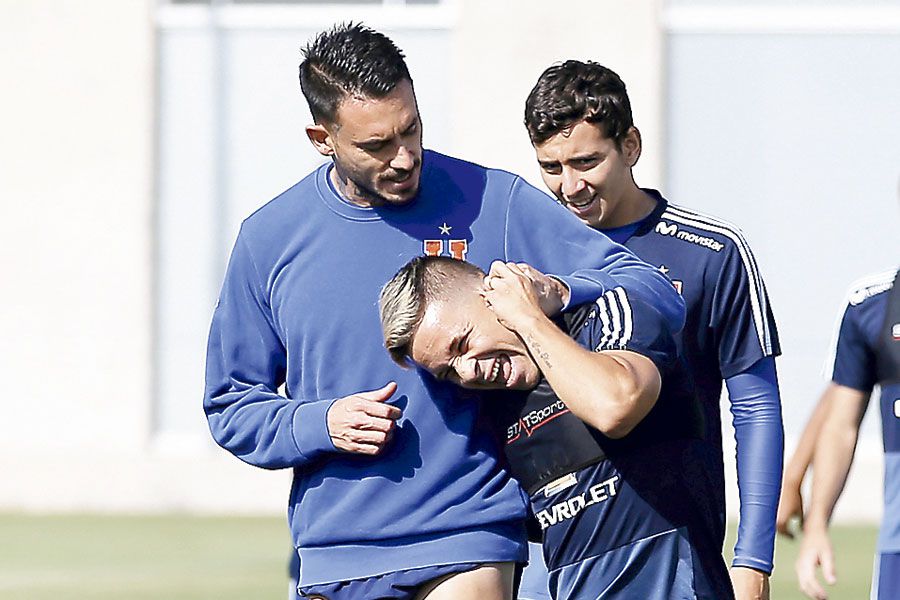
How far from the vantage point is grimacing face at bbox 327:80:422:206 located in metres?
3.44

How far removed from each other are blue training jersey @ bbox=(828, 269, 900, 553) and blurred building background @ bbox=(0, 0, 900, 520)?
723cm

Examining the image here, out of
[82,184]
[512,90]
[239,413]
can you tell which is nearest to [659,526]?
[239,413]

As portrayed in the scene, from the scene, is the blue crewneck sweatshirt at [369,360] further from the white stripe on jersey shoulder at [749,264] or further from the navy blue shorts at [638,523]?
the white stripe on jersey shoulder at [749,264]

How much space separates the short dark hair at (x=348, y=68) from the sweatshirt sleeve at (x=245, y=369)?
0.33 meters

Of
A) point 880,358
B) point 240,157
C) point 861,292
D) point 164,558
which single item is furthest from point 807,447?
point 240,157

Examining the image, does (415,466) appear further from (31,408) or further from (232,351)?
(31,408)

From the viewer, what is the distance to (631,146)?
4.48 meters

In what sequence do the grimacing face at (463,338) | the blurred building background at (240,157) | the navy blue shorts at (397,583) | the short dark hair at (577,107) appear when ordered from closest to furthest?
the grimacing face at (463,338)
the navy blue shorts at (397,583)
the short dark hair at (577,107)
the blurred building background at (240,157)

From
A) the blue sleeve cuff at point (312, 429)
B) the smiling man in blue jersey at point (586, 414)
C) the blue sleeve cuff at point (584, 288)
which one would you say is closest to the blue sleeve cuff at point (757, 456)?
the smiling man in blue jersey at point (586, 414)

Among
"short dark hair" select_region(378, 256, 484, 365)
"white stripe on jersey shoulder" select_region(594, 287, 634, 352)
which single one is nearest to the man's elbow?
"white stripe on jersey shoulder" select_region(594, 287, 634, 352)

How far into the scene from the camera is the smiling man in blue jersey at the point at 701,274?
14.0 feet

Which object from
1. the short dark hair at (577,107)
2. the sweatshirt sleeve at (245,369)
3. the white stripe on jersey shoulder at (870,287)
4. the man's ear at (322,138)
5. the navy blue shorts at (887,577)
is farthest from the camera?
the white stripe on jersey shoulder at (870,287)

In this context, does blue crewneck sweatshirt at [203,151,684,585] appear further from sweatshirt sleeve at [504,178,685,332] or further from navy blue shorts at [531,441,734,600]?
navy blue shorts at [531,441,734,600]

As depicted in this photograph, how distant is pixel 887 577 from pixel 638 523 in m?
1.37
